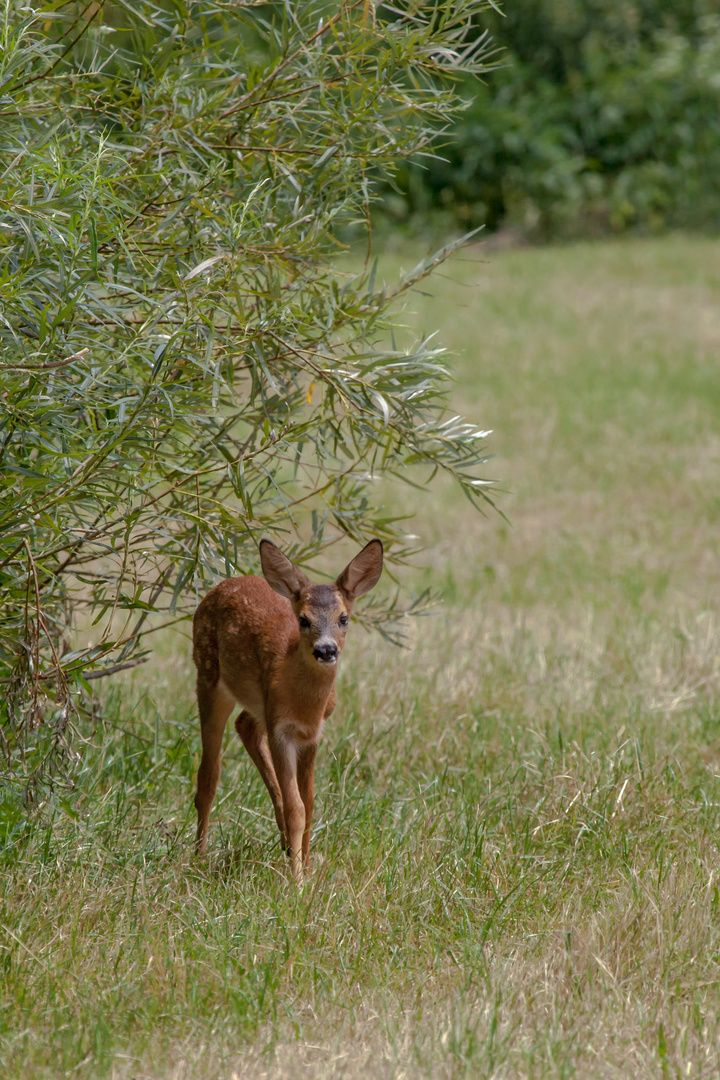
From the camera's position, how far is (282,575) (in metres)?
4.05

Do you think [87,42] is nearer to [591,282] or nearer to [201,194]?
[201,194]

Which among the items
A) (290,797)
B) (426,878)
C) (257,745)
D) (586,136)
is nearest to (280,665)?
(290,797)

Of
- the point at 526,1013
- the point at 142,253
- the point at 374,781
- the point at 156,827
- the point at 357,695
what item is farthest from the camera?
the point at 357,695

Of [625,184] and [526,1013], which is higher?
[526,1013]

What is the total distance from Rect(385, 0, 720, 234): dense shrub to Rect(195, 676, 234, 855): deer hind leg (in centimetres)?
1744

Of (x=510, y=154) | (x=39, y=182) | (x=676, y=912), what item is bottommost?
(x=510, y=154)

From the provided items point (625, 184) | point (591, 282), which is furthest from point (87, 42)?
point (625, 184)

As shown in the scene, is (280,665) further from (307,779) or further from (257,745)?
(257,745)

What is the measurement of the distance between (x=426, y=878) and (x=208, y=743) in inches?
34.6

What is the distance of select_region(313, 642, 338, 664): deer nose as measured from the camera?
12.6 feet

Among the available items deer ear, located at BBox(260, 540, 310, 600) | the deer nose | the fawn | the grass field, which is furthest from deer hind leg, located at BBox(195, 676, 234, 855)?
the deer nose

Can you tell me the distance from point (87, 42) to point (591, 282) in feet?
44.6

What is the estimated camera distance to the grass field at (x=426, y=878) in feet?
10.5

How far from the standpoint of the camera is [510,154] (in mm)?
21484
